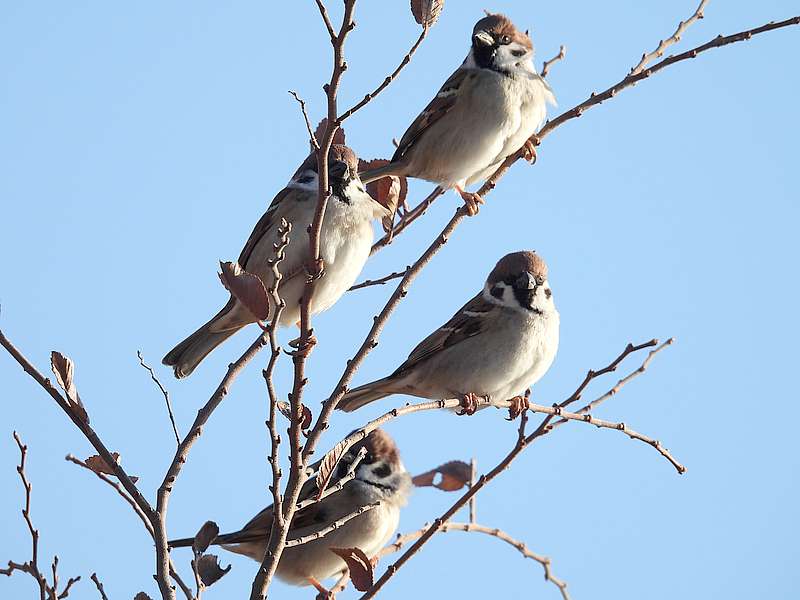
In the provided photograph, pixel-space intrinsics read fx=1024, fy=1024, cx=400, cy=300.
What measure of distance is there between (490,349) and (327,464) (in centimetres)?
157

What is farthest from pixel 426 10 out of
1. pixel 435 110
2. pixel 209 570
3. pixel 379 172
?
pixel 435 110

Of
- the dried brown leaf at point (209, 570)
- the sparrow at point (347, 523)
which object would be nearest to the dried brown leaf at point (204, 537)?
the dried brown leaf at point (209, 570)

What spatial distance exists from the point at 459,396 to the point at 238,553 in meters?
1.19

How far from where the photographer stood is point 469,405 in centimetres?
363

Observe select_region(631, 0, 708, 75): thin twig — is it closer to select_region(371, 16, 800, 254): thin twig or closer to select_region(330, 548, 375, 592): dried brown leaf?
select_region(371, 16, 800, 254): thin twig

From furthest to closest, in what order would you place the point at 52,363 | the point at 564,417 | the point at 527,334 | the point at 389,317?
the point at 527,334 < the point at 389,317 < the point at 564,417 < the point at 52,363

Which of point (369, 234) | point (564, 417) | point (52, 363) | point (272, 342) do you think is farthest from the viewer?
point (369, 234)

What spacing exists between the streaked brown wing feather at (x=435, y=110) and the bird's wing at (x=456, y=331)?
0.83 metres

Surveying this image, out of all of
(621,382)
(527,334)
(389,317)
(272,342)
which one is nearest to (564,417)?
(621,382)

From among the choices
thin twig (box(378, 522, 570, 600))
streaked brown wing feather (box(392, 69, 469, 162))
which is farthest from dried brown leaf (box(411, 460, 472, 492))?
streaked brown wing feather (box(392, 69, 469, 162))

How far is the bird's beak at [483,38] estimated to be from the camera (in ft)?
14.4

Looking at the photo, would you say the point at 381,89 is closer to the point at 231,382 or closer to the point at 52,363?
the point at 52,363

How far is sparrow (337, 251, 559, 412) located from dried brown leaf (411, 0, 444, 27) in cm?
173

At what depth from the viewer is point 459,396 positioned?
376 centimetres
